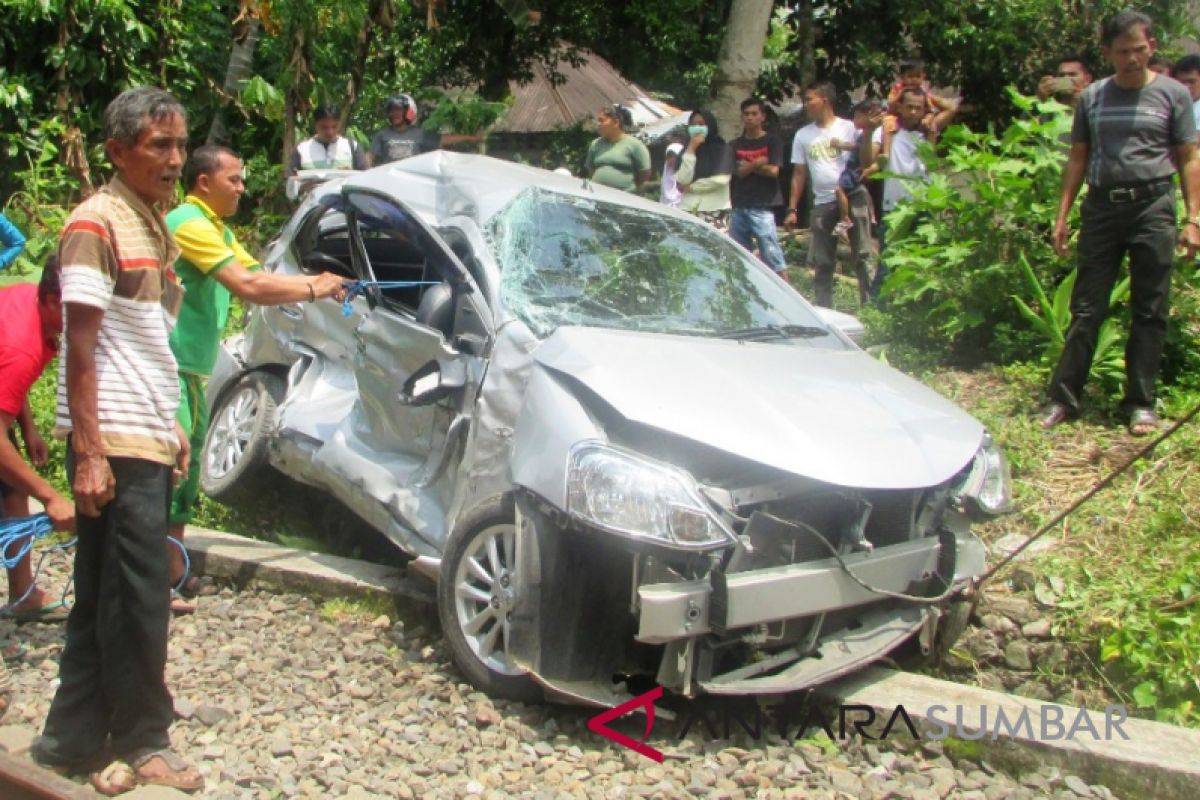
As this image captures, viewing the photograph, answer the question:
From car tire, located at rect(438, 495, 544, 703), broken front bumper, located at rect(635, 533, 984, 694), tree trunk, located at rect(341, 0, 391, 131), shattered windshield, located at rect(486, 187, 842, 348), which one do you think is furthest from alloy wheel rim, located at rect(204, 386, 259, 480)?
tree trunk, located at rect(341, 0, 391, 131)

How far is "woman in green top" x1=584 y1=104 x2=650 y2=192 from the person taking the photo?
9.98 meters

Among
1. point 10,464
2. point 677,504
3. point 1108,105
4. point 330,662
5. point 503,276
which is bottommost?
point 330,662

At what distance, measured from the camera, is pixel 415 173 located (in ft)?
18.7

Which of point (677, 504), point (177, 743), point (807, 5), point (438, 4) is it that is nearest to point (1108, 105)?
point (677, 504)

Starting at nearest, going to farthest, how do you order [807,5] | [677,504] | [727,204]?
[677,504] → [727,204] → [807,5]

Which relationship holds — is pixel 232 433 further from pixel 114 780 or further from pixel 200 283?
pixel 114 780

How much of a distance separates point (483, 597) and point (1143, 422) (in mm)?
3699

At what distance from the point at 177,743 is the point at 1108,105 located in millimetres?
5148

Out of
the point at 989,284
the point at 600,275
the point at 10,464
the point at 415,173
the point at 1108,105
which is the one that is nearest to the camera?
the point at 10,464

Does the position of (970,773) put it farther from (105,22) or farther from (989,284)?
(105,22)

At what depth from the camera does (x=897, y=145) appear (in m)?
9.04

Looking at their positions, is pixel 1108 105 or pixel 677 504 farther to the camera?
pixel 1108 105

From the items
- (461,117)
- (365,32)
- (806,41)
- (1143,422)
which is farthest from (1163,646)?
(806,41)

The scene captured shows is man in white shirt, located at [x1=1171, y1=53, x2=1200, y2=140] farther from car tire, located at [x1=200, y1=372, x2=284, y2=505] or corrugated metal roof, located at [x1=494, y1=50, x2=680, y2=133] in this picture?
corrugated metal roof, located at [x1=494, y1=50, x2=680, y2=133]
